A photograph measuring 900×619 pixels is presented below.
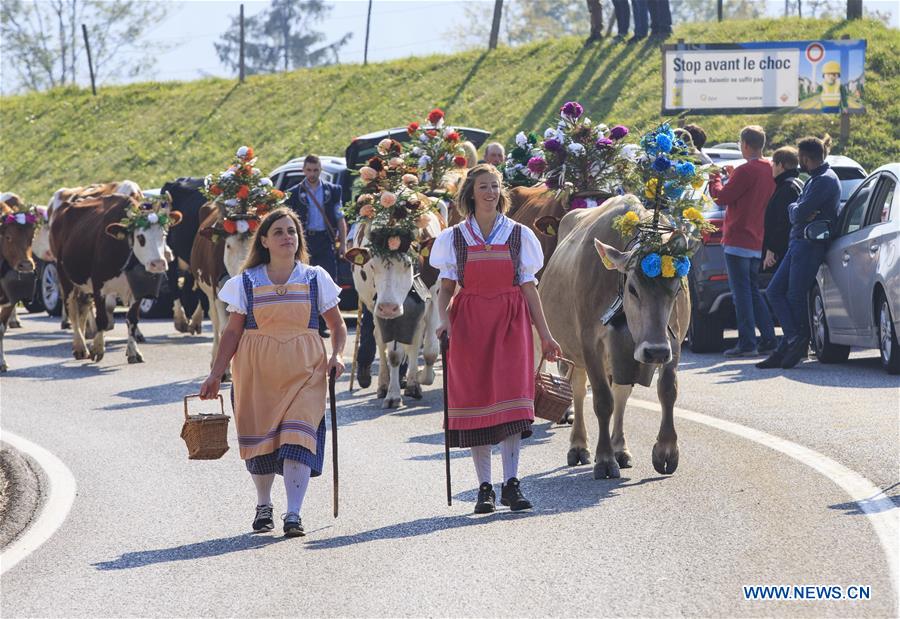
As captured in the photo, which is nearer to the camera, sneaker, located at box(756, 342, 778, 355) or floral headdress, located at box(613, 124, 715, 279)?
floral headdress, located at box(613, 124, 715, 279)

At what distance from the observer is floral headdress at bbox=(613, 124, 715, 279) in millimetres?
10664

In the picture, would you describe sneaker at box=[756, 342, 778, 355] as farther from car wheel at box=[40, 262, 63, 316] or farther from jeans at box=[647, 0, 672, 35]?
jeans at box=[647, 0, 672, 35]

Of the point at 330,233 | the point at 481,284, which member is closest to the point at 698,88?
the point at 330,233

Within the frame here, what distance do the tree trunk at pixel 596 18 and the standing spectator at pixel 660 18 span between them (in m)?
1.40

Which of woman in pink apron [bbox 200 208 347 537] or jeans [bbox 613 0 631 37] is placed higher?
jeans [bbox 613 0 631 37]

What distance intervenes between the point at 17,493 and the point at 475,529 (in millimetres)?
3828

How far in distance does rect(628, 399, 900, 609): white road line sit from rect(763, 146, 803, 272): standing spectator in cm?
436

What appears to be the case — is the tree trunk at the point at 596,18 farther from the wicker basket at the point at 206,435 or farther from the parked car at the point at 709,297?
the wicker basket at the point at 206,435

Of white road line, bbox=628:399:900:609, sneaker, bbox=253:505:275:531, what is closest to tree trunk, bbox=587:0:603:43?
white road line, bbox=628:399:900:609

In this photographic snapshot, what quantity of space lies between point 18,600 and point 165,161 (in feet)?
145

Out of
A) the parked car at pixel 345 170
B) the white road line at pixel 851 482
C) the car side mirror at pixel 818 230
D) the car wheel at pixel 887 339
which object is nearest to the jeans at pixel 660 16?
the parked car at pixel 345 170

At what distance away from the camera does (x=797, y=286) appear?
1720 centimetres

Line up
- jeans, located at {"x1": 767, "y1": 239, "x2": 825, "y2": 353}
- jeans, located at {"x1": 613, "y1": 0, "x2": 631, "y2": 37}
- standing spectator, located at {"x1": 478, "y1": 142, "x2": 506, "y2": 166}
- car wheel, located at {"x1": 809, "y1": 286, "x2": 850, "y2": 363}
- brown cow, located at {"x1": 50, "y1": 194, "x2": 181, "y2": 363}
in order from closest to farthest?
jeans, located at {"x1": 767, "y1": 239, "x2": 825, "y2": 353} < car wheel, located at {"x1": 809, "y1": 286, "x2": 850, "y2": 363} < standing spectator, located at {"x1": 478, "y1": 142, "x2": 506, "y2": 166} < brown cow, located at {"x1": 50, "y1": 194, "x2": 181, "y2": 363} < jeans, located at {"x1": 613, "y1": 0, "x2": 631, "y2": 37}

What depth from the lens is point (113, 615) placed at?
25.0 ft
